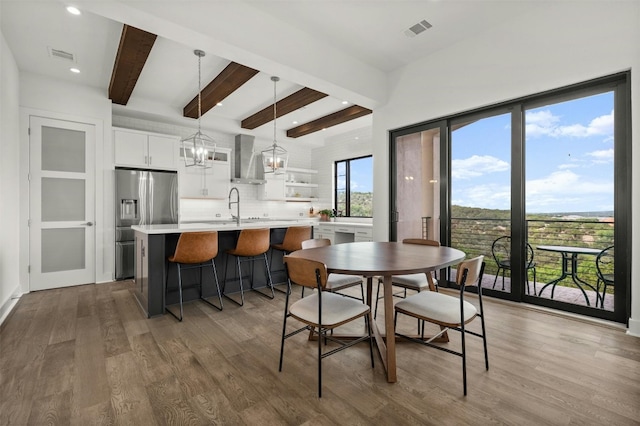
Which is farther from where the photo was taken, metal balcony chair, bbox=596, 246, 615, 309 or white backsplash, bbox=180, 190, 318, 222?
Result: white backsplash, bbox=180, 190, 318, 222

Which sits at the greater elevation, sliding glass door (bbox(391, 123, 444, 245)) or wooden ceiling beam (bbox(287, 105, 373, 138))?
wooden ceiling beam (bbox(287, 105, 373, 138))

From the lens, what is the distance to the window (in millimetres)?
6883

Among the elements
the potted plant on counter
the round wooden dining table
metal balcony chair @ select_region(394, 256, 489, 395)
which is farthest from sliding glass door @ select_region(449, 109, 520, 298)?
the potted plant on counter

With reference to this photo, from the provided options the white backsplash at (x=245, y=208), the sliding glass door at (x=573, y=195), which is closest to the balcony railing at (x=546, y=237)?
the sliding glass door at (x=573, y=195)

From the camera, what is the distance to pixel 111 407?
5.52 feet

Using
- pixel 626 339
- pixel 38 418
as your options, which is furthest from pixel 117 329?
pixel 626 339

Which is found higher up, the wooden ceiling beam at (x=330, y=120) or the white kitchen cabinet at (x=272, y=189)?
the wooden ceiling beam at (x=330, y=120)

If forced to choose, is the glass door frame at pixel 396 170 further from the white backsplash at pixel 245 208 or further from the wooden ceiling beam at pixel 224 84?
the white backsplash at pixel 245 208

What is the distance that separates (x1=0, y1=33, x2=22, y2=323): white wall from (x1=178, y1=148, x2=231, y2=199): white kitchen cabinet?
222 cm

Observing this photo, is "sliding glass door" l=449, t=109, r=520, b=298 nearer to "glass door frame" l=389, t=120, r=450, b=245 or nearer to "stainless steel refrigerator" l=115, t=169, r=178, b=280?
"glass door frame" l=389, t=120, r=450, b=245

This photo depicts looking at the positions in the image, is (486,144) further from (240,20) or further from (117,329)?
(117,329)

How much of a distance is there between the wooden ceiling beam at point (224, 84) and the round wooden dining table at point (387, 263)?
2.67 metres

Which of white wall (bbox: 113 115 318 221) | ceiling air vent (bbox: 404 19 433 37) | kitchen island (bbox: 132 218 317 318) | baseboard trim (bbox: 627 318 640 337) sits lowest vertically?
baseboard trim (bbox: 627 318 640 337)

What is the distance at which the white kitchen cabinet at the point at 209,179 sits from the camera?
5785 mm
